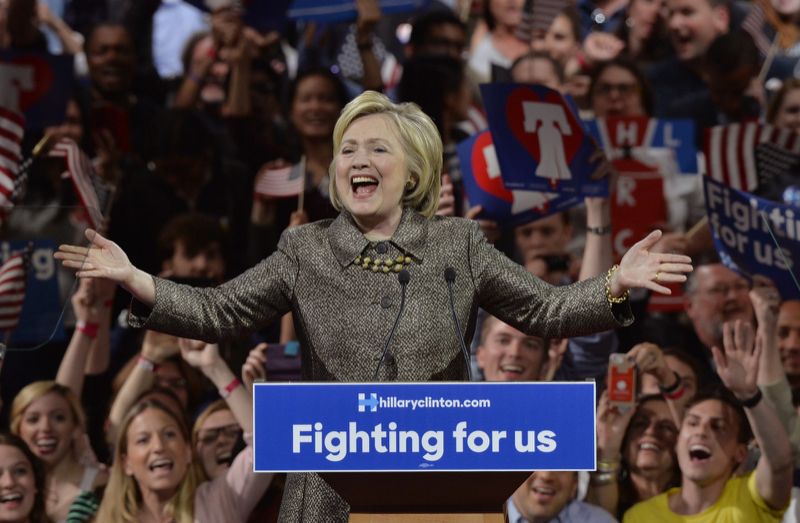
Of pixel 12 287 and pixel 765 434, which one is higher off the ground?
pixel 12 287

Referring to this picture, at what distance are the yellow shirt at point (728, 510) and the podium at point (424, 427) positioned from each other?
212 centimetres

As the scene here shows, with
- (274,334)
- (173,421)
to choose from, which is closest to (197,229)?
(274,334)

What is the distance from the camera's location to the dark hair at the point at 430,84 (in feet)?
22.3

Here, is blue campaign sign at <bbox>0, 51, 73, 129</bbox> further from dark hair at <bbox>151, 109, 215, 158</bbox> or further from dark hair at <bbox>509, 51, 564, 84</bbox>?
dark hair at <bbox>509, 51, 564, 84</bbox>

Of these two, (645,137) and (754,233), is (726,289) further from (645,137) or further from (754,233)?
(754,233)

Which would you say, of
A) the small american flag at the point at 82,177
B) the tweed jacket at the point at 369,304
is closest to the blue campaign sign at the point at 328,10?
the small american flag at the point at 82,177

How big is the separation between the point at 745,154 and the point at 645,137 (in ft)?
1.42

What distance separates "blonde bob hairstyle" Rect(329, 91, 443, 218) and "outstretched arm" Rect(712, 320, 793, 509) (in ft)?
5.50

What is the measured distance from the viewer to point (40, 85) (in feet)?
21.0

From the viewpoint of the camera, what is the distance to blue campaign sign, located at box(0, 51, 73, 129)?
635 cm

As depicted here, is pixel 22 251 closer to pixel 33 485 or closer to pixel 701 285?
pixel 33 485

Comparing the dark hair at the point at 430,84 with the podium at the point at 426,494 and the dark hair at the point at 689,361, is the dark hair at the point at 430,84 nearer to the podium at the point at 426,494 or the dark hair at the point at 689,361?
the dark hair at the point at 689,361

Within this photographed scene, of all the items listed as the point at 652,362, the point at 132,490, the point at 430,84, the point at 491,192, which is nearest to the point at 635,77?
the point at 430,84

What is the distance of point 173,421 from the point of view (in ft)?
17.1
